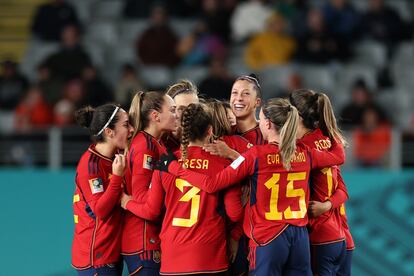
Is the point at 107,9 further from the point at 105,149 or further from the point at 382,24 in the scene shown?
the point at 105,149

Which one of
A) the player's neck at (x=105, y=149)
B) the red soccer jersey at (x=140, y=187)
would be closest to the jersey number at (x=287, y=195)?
the red soccer jersey at (x=140, y=187)

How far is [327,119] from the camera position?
738cm

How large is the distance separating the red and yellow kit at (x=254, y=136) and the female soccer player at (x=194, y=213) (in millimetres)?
516

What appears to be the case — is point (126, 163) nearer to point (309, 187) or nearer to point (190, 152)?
point (190, 152)

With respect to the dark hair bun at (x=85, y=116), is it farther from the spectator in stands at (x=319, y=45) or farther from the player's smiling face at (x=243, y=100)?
the spectator in stands at (x=319, y=45)

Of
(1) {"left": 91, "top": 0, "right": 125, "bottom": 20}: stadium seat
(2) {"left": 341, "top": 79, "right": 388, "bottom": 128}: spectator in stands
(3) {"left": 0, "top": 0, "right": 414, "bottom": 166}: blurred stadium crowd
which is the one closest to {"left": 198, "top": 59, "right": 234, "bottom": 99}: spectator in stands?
(3) {"left": 0, "top": 0, "right": 414, "bottom": 166}: blurred stadium crowd

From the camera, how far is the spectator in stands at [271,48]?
45.6 feet

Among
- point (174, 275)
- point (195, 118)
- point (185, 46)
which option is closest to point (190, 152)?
point (195, 118)

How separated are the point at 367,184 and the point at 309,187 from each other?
198 inches

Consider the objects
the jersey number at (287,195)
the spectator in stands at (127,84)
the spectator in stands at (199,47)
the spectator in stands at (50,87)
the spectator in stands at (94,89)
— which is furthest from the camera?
the spectator in stands at (199,47)

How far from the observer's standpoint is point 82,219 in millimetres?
7230

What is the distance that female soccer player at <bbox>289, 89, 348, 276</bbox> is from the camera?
7312 millimetres

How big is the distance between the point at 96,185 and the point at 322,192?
5.26ft

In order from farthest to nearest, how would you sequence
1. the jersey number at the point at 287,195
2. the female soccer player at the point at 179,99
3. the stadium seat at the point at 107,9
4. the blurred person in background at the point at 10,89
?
1. the stadium seat at the point at 107,9
2. the blurred person in background at the point at 10,89
3. the female soccer player at the point at 179,99
4. the jersey number at the point at 287,195
